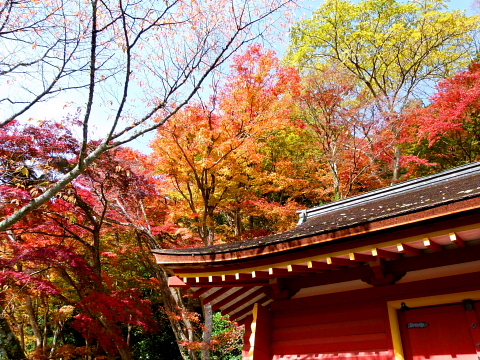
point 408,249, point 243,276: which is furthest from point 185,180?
point 408,249

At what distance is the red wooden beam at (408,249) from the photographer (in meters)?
2.84

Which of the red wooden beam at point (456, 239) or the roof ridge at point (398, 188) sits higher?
the roof ridge at point (398, 188)

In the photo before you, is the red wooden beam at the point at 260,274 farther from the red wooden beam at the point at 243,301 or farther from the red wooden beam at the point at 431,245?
the red wooden beam at the point at 431,245

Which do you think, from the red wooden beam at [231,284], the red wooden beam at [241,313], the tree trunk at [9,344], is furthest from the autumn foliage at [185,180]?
the red wooden beam at [231,284]

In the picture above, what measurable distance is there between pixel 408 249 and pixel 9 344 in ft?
23.5

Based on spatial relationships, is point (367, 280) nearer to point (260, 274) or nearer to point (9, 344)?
point (260, 274)

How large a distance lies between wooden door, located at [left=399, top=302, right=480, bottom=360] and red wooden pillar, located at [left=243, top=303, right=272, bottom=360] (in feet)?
4.81

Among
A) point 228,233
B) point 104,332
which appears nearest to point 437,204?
point 104,332

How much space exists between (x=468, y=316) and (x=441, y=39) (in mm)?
14116

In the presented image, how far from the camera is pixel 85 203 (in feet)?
33.0

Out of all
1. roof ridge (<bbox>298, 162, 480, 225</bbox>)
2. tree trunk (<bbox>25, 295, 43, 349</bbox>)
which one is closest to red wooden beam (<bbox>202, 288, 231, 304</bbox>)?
roof ridge (<bbox>298, 162, 480, 225</bbox>)

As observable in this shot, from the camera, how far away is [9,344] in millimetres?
6402

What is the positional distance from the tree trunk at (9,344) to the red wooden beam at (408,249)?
697cm

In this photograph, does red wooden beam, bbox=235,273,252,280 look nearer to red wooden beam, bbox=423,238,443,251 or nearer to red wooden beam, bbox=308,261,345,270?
red wooden beam, bbox=308,261,345,270
